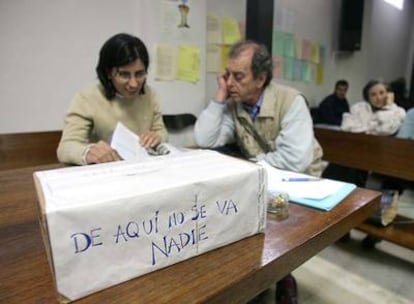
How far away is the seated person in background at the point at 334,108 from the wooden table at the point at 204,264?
3404 mm

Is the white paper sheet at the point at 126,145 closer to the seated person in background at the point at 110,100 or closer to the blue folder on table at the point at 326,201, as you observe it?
the seated person in background at the point at 110,100

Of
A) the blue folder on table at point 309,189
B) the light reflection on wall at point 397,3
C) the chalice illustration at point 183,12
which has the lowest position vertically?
the blue folder on table at point 309,189

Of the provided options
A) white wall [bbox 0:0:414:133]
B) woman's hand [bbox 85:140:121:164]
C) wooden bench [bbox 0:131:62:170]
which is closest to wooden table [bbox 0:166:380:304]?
woman's hand [bbox 85:140:121:164]

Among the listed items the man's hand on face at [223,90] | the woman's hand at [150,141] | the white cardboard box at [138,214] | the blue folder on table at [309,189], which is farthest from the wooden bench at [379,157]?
the white cardboard box at [138,214]

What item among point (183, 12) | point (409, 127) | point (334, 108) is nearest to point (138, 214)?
point (183, 12)

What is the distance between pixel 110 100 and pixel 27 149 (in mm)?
606

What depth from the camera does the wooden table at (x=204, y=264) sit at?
410mm

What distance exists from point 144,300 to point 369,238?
184cm

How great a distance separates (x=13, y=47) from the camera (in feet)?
5.49

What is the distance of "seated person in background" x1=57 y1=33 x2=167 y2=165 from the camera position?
1198mm

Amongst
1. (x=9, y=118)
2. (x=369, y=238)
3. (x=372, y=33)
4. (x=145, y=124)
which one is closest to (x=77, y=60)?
(x=9, y=118)

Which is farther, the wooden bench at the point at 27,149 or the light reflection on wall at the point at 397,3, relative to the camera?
the light reflection on wall at the point at 397,3

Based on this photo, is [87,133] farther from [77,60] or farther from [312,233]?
[312,233]

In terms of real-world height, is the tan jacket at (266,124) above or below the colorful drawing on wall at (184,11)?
below
